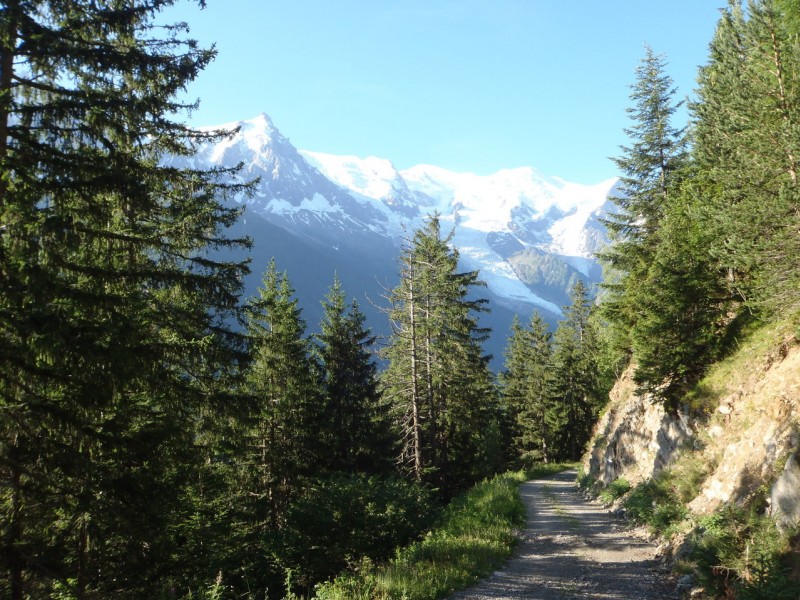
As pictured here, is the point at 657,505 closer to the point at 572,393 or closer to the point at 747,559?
the point at 747,559

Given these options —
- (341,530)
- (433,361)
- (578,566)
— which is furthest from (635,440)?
(341,530)

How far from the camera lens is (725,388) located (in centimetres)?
1280

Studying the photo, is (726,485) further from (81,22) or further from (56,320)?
(81,22)

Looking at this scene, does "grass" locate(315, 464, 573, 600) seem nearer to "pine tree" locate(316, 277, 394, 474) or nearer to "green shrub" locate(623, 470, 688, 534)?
"green shrub" locate(623, 470, 688, 534)

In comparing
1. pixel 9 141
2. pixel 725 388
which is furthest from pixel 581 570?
pixel 9 141

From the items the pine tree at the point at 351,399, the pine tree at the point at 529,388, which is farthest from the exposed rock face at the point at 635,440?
the pine tree at the point at 529,388

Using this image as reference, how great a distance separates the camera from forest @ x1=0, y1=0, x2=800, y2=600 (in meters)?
6.71

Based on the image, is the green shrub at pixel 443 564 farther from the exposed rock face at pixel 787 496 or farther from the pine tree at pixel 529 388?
the pine tree at pixel 529 388

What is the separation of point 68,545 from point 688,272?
56.7 feet

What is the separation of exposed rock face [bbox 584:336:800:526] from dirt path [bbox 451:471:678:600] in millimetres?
1985

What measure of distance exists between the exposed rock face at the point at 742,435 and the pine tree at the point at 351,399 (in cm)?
1570

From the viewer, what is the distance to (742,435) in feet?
35.4

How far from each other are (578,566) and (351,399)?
2089cm

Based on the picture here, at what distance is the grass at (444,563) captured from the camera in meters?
7.94
